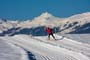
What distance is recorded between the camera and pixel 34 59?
68.8 feet

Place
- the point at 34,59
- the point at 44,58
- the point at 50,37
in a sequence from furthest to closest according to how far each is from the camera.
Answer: the point at 50,37, the point at 44,58, the point at 34,59

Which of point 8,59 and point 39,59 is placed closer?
point 8,59

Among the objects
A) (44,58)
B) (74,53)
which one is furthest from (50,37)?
(44,58)

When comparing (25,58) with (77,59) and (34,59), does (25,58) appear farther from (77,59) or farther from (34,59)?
(77,59)

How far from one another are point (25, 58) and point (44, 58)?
6.83ft

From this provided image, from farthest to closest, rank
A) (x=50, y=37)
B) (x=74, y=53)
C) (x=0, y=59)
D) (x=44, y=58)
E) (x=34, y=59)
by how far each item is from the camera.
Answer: (x=50, y=37), (x=74, y=53), (x=44, y=58), (x=34, y=59), (x=0, y=59)

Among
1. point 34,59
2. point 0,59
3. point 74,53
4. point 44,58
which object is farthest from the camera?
point 74,53

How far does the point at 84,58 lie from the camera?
72.1 feet

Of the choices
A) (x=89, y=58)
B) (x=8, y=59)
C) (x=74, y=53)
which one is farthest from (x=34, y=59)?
(x=74, y=53)

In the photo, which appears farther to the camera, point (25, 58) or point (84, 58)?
point (84, 58)

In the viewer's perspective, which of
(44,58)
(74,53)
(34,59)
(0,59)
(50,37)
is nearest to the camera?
(0,59)

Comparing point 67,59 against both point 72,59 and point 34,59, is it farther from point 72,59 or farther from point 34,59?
point 34,59

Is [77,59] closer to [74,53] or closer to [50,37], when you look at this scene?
[74,53]

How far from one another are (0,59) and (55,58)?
421cm
